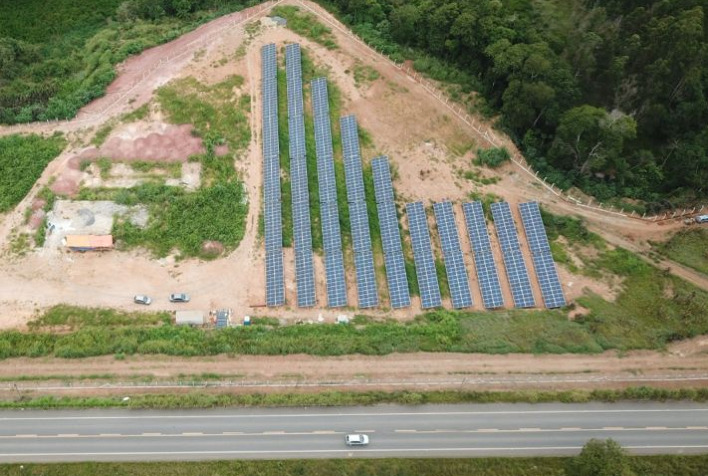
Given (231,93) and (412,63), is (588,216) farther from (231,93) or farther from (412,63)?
(231,93)

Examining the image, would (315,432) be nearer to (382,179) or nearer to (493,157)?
(382,179)

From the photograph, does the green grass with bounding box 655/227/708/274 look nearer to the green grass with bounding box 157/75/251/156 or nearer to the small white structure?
the small white structure

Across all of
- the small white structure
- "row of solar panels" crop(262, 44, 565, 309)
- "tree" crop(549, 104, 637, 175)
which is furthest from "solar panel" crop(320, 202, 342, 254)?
"tree" crop(549, 104, 637, 175)

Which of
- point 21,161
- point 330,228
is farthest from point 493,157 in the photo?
point 21,161

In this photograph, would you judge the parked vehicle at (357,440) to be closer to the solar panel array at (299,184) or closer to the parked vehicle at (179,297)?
the solar panel array at (299,184)

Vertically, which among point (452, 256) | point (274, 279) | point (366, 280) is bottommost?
point (366, 280)

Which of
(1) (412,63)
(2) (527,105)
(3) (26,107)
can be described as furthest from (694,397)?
(3) (26,107)

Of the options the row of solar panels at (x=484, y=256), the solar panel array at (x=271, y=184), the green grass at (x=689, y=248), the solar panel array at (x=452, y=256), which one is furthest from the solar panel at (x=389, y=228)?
the green grass at (x=689, y=248)
